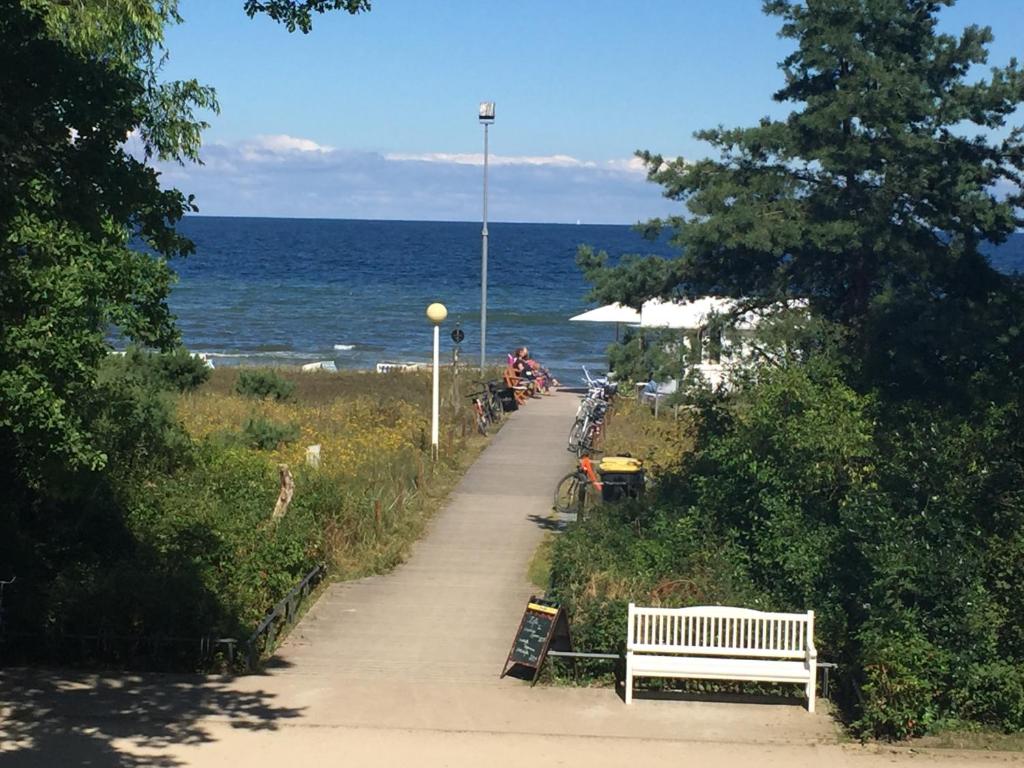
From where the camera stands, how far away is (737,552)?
12.9m

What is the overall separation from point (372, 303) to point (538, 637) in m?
70.0

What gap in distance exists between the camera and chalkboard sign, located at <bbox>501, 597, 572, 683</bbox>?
1090 cm

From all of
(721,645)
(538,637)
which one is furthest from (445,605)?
(721,645)

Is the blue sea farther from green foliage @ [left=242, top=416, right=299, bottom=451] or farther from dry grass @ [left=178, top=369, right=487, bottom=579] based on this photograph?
green foliage @ [left=242, top=416, right=299, bottom=451]

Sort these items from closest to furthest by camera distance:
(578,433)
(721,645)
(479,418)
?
(721,645)
(578,433)
(479,418)

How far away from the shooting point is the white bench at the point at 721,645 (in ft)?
34.2

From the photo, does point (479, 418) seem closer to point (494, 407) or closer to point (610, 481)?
point (494, 407)

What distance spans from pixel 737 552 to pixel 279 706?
4806 millimetres

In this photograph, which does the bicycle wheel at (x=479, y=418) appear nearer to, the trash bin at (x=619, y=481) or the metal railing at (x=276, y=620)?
the trash bin at (x=619, y=481)

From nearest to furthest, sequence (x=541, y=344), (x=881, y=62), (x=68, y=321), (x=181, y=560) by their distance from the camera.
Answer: (x=68, y=321), (x=181, y=560), (x=881, y=62), (x=541, y=344)

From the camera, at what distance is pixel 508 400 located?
2877 centimetres

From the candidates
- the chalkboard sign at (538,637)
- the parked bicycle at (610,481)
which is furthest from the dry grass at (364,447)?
the chalkboard sign at (538,637)

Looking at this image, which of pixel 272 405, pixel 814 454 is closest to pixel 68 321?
pixel 814 454

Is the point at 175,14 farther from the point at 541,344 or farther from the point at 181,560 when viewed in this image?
the point at 541,344
